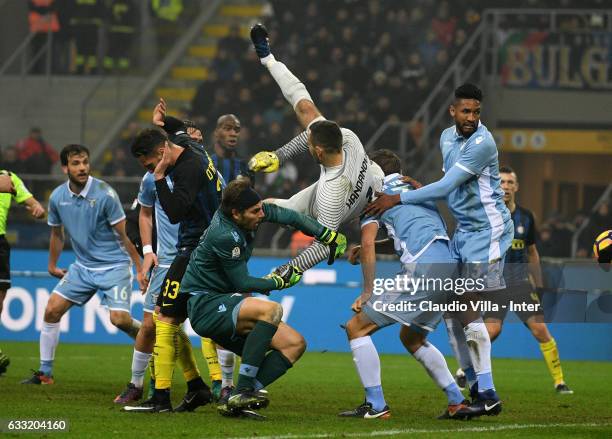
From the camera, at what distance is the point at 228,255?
8422mm

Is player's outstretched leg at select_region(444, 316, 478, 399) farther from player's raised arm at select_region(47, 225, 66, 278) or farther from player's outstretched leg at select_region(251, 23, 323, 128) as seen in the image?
player's raised arm at select_region(47, 225, 66, 278)

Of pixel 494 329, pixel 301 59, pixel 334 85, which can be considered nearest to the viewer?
pixel 494 329

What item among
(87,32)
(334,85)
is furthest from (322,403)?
(87,32)

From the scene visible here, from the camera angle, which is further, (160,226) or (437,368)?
(160,226)

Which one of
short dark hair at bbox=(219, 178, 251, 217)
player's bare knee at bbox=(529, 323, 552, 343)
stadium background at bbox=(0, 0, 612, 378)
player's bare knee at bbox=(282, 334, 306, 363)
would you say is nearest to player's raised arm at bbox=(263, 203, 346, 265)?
short dark hair at bbox=(219, 178, 251, 217)

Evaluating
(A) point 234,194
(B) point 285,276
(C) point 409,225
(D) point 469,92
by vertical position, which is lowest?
(B) point 285,276

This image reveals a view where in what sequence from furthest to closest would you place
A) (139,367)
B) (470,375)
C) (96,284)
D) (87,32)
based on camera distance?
(87,32) → (96,284) → (139,367) → (470,375)

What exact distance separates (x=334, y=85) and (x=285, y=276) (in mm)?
14286

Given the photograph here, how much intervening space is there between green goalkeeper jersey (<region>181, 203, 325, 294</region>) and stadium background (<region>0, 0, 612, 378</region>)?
8.73 metres

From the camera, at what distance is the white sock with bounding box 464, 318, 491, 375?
897 cm

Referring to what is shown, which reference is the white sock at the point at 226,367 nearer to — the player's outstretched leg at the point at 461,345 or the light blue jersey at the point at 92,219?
the player's outstretched leg at the point at 461,345

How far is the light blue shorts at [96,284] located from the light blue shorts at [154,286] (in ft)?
5.15

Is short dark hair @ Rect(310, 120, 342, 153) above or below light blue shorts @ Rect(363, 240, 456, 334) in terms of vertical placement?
above

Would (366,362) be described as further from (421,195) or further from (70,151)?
(70,151)
